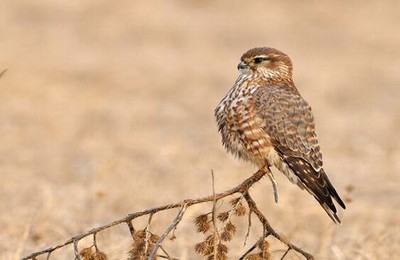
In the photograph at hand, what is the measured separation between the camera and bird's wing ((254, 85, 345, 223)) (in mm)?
4814

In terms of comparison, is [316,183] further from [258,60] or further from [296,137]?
[258,60]

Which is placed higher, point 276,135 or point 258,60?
point 258,60

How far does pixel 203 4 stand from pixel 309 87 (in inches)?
249

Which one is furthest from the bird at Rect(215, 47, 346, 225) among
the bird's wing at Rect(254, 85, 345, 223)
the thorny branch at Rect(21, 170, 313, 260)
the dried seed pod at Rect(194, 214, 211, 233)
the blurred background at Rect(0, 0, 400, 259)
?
the blurred background at Rect(0, 0, 400, 259)

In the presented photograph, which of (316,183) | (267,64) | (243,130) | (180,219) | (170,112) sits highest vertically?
(170,112)

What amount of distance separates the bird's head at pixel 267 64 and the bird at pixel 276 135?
7.1 inches

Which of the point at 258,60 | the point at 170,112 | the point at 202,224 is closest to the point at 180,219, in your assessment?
the point at 202,224

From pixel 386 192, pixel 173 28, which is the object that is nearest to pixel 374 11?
pixel 173 28

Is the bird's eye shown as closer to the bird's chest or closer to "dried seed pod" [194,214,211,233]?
the bird's chest

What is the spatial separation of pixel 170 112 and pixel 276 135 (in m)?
6.66

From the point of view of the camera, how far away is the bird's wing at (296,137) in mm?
4814

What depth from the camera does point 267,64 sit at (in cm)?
532

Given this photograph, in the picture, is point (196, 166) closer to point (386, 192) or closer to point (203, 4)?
point (386, 192)

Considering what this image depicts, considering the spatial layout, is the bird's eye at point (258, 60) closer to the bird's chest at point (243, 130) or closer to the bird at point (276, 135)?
the bird at point (276, 135)
